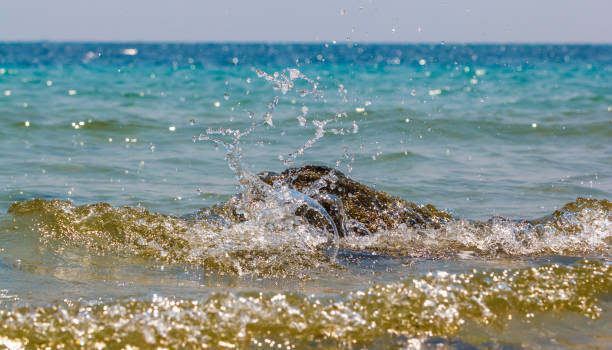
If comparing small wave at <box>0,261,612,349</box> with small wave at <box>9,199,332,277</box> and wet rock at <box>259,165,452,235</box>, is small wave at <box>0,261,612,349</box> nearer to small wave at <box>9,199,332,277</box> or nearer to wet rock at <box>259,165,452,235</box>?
small wave at <box>9,199,332,277</box>

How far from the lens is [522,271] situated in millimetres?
3775

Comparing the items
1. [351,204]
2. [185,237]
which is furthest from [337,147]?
[185,237]

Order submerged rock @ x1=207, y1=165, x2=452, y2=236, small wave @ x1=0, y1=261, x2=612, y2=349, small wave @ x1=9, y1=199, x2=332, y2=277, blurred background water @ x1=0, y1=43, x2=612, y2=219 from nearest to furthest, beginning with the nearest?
1. small wave @ x1=0, y1=261, x2=612, y2=349
2. small wave @ x1=9, y1=199, x2=332, y2=277
3. submerged rock @ x1=207, y1=165, x2=452, y2=236
4. blurred background water @ x1=0, y1=43, x2=612, y2=219

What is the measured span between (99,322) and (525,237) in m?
2.96

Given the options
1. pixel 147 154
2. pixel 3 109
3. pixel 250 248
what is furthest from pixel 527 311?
pixel 3 109

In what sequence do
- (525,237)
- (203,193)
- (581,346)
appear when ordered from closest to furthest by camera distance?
(581,346) < (525,237) < (203,193)

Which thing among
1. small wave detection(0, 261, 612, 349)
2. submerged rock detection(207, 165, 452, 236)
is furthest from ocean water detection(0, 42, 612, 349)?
submerged rock detection(207, 165, 452, 236)

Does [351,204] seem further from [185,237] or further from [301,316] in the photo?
[301,316]

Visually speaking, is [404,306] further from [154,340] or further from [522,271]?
[154,340]

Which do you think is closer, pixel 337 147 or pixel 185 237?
pixel 185 237

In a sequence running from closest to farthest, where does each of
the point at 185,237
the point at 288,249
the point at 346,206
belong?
the point at 288,249 → the point at 185,237 → the point at 346,206

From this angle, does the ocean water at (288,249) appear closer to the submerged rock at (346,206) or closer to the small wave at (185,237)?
the small wave at (185,237)

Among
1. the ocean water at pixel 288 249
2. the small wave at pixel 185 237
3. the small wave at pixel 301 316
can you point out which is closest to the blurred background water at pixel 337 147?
the ocean water at pixel 288 249

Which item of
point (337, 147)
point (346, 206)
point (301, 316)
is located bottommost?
point (301, 316)
